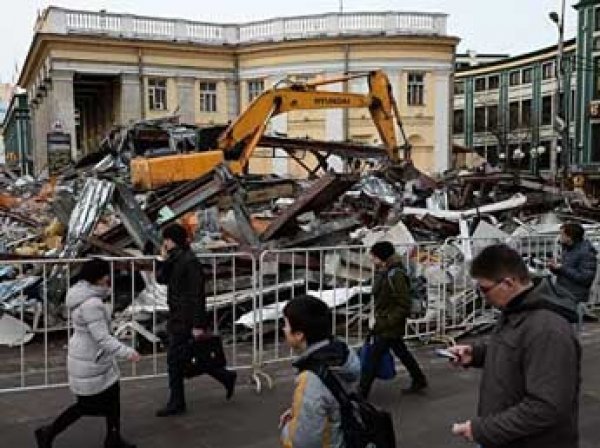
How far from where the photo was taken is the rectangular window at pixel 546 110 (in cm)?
6744

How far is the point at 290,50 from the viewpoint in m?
41.4

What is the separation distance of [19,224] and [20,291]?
7.18 meters

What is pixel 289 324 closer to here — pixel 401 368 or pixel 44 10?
pixel 401 368

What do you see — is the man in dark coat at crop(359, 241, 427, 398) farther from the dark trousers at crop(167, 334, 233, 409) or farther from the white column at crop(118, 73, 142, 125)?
the white column at crop(118, 73, 142, 125)

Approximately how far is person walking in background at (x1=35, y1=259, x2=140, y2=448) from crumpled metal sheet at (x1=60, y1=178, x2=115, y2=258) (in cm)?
463

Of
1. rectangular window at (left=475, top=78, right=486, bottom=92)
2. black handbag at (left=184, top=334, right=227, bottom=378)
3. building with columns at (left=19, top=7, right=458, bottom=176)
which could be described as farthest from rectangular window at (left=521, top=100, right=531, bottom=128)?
black handbag at (left=184, top=334, right=227, bottom=378)

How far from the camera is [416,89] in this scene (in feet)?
138

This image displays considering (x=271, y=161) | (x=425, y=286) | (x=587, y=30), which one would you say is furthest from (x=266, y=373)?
(x=587, y=30)

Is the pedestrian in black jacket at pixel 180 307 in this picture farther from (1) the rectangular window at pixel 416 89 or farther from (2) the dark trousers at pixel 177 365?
(1) the rectangular window at pixel 416 89

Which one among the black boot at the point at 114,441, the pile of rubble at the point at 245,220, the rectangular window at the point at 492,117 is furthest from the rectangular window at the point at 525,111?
the black boot at the point at 114,441

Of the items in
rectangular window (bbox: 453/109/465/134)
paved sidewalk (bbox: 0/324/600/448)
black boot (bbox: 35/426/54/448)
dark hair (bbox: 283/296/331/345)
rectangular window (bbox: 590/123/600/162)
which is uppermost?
rectangular window (bbox: 453/109/465/134)

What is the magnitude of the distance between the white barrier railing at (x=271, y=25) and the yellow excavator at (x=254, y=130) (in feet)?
83.7

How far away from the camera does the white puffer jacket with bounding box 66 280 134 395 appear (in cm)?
465

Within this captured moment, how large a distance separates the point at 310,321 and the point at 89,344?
2.15 m
